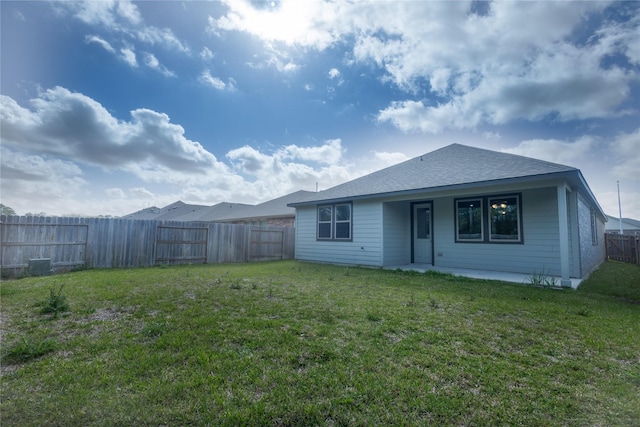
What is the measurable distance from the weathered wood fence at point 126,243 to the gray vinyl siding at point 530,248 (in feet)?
28.5

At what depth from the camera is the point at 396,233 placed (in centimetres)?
1062

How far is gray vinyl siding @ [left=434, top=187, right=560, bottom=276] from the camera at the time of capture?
7.86 meters

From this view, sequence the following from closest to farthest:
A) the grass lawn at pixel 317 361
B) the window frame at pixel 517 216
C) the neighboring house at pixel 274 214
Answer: the grass lawn at pixel 317 361, the window frame at pixel 517 216, the neighboring house at pixel 274 214

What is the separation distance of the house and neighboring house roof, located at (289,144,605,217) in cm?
3

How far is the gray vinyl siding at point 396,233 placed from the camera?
33.4ft

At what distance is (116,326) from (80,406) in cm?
187

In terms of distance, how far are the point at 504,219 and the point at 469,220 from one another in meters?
1.01

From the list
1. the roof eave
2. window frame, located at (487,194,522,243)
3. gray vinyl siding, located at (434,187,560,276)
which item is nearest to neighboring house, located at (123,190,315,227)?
the roof eave

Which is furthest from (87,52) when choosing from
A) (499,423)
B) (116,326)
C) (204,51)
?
(499,423)

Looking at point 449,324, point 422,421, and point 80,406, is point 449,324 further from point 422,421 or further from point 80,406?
point 80,406

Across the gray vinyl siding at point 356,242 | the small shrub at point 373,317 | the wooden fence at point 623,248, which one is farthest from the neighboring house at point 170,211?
the wooden fence at point 623,248

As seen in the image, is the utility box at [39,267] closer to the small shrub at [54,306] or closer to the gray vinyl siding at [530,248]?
the small shrub at [54,306]

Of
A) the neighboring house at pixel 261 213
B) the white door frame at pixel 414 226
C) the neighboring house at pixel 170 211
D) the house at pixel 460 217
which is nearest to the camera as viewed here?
the house at pixel 460 217

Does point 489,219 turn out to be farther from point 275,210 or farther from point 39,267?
point 275,210
